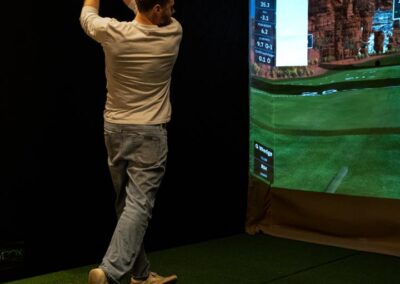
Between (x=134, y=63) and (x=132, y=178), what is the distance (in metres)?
0.44

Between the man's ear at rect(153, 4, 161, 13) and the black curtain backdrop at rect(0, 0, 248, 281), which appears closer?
the man's ear at rect(153, 4, 161, 13)

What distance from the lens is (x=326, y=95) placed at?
3.65m

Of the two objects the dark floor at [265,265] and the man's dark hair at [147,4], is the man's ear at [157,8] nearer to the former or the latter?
A: the man's dark hair at [147,4]

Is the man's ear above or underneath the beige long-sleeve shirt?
above

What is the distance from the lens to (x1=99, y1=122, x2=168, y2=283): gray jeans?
87.9 inches

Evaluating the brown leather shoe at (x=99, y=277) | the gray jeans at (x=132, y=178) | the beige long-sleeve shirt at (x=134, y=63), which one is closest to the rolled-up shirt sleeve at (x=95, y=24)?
the beige long-sleeve shirt at (x=134, y=63)

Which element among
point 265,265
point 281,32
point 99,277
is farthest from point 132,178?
point 281,32

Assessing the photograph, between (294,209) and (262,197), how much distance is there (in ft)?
0.80

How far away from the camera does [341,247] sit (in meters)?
3.61

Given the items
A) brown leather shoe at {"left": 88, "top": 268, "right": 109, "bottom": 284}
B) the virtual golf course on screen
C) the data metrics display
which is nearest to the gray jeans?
brown leather shoe at {"left": 88, "top": 268, "right": 109, "bottom": 284}

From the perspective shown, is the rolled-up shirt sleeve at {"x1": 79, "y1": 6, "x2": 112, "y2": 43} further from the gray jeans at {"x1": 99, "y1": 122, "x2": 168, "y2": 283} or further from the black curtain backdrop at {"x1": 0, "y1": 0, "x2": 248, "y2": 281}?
the black curtain backdrop at {"x1": 0, "y1": 0, "x2": 248, "y2": 281}

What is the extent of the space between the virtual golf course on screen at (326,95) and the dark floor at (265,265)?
0.40m

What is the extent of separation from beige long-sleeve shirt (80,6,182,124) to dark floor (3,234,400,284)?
98 centimetres

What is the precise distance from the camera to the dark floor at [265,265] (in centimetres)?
293
